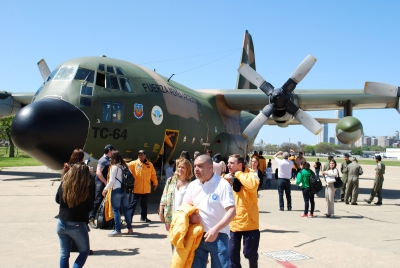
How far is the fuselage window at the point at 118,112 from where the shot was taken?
10441mm

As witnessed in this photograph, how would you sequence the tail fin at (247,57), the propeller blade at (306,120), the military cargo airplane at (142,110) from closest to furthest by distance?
the military cargo airplane at (142,110), the propeller blade at (306,120), the tail fin at (247,57)

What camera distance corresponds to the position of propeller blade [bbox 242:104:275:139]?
15.6 m

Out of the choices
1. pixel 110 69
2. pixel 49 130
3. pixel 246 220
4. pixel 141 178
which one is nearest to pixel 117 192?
pixel 141 178

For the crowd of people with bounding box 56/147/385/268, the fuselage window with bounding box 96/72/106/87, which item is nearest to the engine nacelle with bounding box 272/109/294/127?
the fuselage window with bounding box 96/72/106/87

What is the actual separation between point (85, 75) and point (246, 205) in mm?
7103

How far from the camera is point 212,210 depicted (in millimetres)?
3947

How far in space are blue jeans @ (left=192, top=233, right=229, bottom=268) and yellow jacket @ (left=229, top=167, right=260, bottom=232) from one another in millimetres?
989

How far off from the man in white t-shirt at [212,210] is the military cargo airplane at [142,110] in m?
5.85

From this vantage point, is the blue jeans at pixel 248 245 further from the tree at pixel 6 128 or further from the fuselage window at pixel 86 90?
the tree at pixel 6 128

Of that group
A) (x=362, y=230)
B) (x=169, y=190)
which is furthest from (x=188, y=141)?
(x=169, y=190)

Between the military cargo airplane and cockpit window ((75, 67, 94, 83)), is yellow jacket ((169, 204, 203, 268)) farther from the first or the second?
cockpit window ((75, 67, 94, 83))

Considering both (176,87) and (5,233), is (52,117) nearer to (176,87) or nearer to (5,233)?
(5,233)

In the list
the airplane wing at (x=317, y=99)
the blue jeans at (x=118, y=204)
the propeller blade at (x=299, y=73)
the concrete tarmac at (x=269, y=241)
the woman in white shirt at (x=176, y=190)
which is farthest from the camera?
the airplane wing at (x=317, y=99)

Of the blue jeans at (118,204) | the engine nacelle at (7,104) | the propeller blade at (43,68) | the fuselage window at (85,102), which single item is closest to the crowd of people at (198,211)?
the blue jeans at (118,204)
